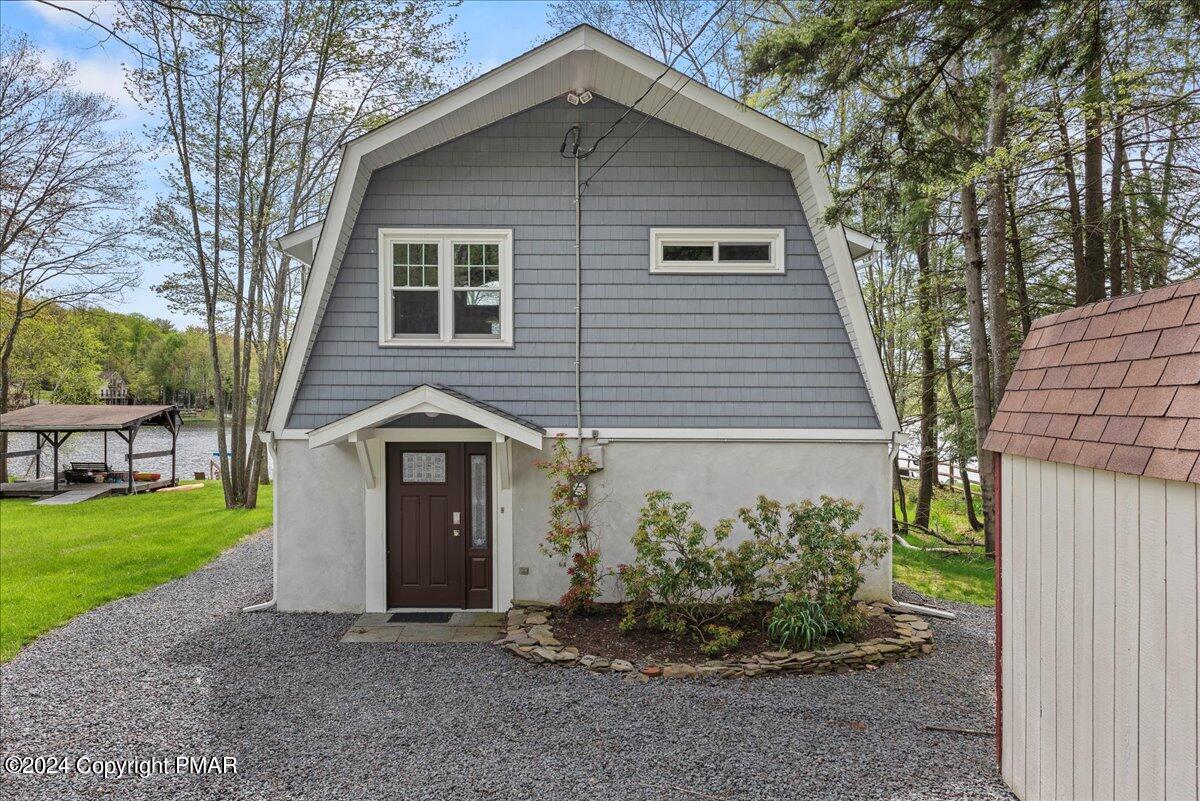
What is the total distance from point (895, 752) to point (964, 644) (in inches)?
106

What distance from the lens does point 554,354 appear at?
→ 7.36 metres

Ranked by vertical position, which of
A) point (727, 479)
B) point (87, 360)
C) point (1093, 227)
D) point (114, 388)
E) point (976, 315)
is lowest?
point (727, 479)

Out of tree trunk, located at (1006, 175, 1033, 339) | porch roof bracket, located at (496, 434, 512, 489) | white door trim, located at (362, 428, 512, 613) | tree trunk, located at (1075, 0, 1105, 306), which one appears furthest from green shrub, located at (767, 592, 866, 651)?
tree trunk, located at (1006, 175, 1033, 339)

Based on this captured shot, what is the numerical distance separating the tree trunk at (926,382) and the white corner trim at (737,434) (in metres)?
5.69

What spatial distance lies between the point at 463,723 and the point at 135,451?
35.9 metres

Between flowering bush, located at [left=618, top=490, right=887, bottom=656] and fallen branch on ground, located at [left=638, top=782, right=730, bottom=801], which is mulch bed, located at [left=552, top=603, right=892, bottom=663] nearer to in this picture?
flowering bush, located at [left=618, top=490, right=887, bottom=656]

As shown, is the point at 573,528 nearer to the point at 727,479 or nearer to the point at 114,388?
the point at 727,479

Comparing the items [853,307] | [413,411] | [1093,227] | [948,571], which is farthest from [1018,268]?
[413,411]

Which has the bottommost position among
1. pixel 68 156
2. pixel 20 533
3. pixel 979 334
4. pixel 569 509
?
pixel 20 533

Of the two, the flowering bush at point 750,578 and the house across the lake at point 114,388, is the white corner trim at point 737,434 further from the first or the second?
the house across the lake at point 114,388

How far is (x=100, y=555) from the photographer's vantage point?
410 inches

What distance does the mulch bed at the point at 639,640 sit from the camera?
5938mm

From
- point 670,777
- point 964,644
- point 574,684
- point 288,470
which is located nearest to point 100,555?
point 288,470

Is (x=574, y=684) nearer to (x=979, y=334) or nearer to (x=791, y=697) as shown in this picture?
(x=791, y=697)
